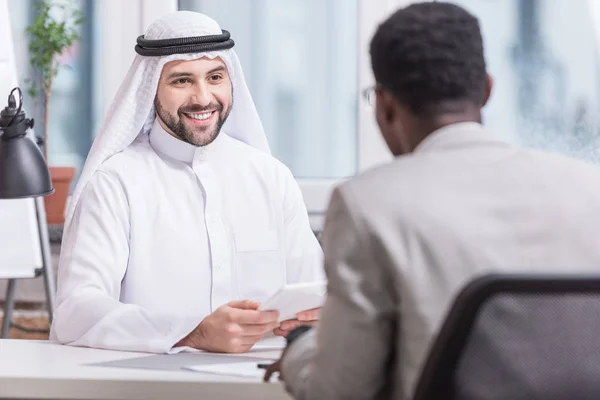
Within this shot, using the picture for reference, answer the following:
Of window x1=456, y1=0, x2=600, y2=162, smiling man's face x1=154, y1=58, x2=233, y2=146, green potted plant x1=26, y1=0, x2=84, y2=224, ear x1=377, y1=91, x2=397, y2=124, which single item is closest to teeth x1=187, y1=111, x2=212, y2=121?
smiling man's face x1=154, y1=58, x2=233, y2=146

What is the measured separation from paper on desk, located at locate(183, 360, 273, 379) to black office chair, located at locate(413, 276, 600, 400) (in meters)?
0.86

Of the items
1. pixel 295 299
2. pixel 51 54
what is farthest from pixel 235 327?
pixel 51 54

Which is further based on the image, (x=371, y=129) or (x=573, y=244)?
(x=371, y=129)

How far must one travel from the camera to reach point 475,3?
16.1 ft

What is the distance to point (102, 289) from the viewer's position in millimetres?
2643

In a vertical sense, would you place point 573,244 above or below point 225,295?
above

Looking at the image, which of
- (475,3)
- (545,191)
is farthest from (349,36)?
(545,191)

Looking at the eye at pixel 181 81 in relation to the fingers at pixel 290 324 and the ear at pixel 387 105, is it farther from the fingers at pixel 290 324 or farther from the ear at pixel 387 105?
the ear at pixel 387 105

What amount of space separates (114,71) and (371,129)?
132 cm

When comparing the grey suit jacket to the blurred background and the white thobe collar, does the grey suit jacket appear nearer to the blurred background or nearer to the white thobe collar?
the white thobe collar

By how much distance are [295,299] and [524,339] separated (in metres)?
1.05

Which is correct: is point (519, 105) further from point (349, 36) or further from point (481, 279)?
point (481, 279)

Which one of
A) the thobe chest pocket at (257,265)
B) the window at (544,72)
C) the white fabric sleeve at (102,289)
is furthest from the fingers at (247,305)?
the window at (544,72)

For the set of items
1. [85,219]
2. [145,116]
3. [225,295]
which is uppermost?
[145,116]
